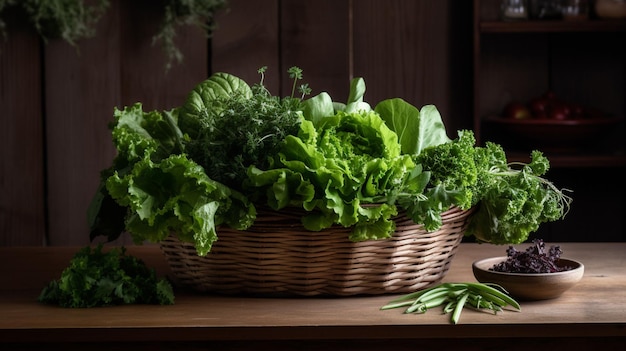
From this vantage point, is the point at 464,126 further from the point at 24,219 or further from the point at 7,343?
the point at 7,343

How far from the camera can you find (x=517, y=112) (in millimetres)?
2875

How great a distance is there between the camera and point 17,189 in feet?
9.74

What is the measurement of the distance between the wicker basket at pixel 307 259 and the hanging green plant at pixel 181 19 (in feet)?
4.97

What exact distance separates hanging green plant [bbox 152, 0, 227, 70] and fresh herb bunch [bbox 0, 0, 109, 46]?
20 cm

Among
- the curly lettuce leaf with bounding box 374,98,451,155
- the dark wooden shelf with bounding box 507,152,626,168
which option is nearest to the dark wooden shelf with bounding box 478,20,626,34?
the dark wooden shelf with bounding box 507,152,626,168

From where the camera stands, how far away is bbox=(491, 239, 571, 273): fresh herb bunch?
1.43 m

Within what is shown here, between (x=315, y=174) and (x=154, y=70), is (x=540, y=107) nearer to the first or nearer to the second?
(x=154, y=70)

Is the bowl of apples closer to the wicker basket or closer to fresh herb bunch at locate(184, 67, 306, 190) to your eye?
the wicker basket

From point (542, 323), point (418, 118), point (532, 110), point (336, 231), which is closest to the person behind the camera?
point (542, 323)

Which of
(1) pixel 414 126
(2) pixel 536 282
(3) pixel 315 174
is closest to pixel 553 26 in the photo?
(1) pixel 414 126

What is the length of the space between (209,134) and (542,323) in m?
0.58

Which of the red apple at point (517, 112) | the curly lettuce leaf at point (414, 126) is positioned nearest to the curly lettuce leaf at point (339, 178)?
the curly lettuce leaf at point (414, 126)

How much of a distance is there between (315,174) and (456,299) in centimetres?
29

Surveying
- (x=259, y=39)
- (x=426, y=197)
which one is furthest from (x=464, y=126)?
(x=426, y=197)
